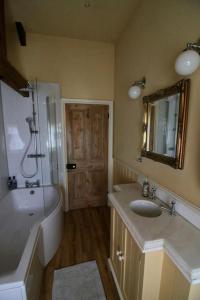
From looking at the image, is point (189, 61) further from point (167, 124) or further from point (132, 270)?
point (132, 270)

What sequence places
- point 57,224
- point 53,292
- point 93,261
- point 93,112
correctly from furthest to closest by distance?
1. point 93,112
2. point 57,224
3. point 93,261
4. point 53,292

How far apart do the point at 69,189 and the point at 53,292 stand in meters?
1.56

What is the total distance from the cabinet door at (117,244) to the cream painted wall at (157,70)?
54 cm

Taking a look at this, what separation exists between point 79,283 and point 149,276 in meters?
0.96

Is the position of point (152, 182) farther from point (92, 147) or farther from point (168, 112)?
point (92, 147)

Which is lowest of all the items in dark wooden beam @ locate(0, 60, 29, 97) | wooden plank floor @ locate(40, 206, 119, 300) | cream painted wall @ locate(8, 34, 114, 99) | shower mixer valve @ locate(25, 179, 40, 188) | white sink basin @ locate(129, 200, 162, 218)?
wooden plank floor @ locate(40, 206, 119, 300)

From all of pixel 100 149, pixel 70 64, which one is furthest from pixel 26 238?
pixel 70 64

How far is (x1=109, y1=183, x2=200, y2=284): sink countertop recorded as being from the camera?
813mm

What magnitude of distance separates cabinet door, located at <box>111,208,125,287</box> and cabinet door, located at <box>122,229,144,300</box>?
74 millimetres

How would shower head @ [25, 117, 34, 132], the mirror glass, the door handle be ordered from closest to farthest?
the mirror glass < shower head @ [25, 117, 34, 132] < the door handle

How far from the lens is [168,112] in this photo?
4.59 feet

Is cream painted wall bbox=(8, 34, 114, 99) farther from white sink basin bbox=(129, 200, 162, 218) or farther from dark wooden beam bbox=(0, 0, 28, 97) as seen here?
white sink basin bbox=(129, 200, 162, 218)

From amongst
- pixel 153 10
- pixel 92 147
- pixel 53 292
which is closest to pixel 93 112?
pixel 92 147

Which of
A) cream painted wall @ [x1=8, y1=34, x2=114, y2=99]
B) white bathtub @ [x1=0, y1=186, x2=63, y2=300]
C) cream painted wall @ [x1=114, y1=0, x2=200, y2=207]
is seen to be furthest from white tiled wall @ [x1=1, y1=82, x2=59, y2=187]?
cream painted wall @ [x1=114, y1=0, x2=200, y2=207]
